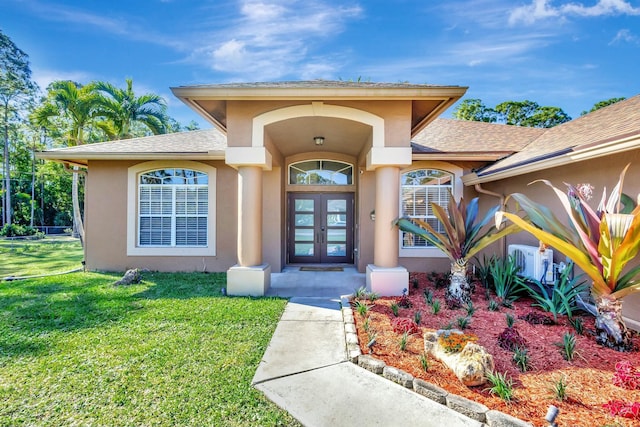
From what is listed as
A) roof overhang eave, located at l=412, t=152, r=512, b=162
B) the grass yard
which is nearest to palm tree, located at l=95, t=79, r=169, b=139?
the grass yard

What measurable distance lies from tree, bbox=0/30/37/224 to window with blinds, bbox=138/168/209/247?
77.0 feet

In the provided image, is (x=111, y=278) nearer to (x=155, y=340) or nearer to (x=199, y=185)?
(x=199, y=185)

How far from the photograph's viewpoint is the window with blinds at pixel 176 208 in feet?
28.7

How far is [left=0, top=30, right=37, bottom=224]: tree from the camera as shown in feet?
74.3

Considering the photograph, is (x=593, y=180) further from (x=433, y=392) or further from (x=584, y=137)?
(x=433, y=392)

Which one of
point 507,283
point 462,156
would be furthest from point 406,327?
point 462,156

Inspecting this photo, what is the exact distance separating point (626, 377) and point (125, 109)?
19678 mm

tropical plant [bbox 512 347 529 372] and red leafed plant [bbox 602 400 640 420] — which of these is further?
tropical plant [bbox 512 347 529 372]

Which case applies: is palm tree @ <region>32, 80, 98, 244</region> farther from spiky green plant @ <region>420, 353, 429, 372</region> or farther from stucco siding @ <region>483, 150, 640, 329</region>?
stucco siding @ <region>483, 150, 640, 329</region>

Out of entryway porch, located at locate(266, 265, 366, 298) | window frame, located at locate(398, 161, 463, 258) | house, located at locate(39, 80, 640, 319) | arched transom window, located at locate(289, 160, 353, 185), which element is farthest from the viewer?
arched transom window, located at locate(289, 160, 353, 185)

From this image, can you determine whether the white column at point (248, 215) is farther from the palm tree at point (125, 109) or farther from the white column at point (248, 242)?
the palm tree at point (125, 109)

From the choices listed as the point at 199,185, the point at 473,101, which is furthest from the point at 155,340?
the point at 473,101

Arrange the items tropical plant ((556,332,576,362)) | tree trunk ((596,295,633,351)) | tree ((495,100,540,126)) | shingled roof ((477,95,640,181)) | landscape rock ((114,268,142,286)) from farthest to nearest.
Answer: tree ((495,100,540,126)) < landscape rock ((114,268,142,286)) < shingled roof ((477,95,640,181)) < tree trunk ((596,295,633,351)) < tropical plant ((556,332,576,362))

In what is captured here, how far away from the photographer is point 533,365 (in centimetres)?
323
